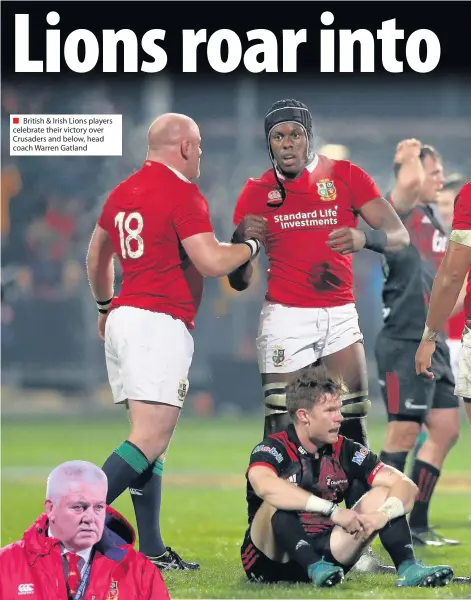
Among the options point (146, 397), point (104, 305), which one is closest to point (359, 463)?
point (146, 397)

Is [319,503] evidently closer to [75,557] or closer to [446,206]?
[75,557]

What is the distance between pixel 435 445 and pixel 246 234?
1652 mm

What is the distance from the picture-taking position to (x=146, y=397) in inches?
208

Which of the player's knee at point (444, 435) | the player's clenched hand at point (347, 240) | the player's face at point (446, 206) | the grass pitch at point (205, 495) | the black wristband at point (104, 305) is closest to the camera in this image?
the grass pitch at point (205, 495)

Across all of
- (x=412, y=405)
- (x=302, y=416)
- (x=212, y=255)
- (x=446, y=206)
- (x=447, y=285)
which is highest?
(x=446, y=206)

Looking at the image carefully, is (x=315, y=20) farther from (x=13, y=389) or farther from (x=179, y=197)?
(x=13, y=389)

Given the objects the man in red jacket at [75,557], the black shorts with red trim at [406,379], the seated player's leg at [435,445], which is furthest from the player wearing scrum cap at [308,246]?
the man in red jacket at [75,557]

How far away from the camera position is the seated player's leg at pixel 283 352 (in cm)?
555

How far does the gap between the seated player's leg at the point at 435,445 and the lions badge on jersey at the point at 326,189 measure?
1.26 meters

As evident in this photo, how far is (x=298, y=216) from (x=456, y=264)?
80 cm

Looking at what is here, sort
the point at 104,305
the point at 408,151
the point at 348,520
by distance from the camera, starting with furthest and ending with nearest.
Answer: the point at 408,151
the point at 104,305
the point at 348,520

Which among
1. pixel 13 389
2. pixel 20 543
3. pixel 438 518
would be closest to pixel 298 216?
pixel 20 543

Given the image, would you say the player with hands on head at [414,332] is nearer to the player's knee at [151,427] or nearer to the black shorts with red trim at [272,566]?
the black shorts with red trim at [272,566]

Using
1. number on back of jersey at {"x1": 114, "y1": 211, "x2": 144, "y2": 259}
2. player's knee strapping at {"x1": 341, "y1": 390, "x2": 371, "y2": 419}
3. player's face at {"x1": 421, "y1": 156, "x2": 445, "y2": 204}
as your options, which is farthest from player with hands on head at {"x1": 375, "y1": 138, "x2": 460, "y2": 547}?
number on back of jersey at {"x1": 114, "y1": 211, "x2": 144, "y2": 259}
